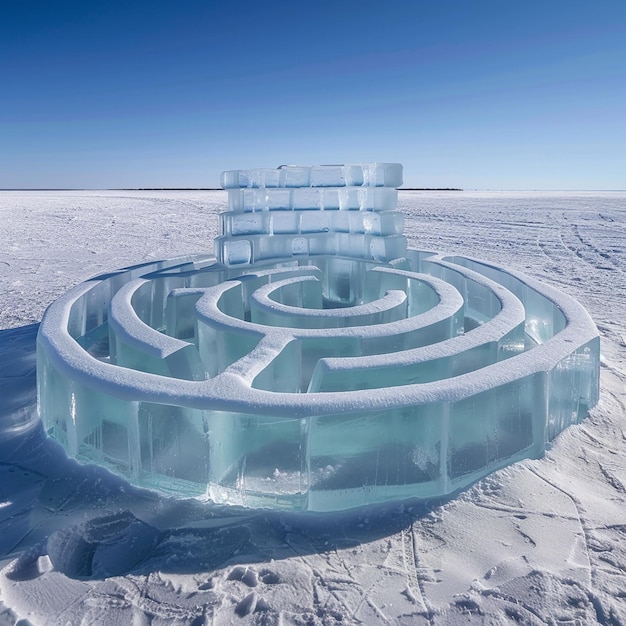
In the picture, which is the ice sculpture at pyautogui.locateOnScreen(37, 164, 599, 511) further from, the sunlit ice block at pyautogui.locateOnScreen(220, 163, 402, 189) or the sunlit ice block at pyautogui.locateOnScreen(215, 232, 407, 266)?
the sunlit ice block at pyautogui.locateOnScreen(220, 163, 402, 189)

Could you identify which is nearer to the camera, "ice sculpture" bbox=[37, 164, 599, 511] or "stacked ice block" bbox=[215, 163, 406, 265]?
"ice sculpture" bbox=[37, 164, 599, 511]

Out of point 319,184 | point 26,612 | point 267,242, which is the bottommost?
point 26,612

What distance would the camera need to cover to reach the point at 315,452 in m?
2.67

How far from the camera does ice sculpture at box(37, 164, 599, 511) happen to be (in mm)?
2717

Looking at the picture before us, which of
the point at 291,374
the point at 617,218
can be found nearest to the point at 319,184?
the point at 291,374

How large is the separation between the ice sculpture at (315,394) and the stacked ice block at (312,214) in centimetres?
132

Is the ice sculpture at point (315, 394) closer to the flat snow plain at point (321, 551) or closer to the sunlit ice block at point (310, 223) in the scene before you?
the flat snow plain at point (321, 551)

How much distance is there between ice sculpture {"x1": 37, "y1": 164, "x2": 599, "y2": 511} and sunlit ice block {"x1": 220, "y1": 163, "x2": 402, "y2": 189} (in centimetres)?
198

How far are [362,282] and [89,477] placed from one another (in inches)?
175

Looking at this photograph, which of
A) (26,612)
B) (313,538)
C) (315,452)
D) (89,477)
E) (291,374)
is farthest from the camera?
Answer: (291,374)

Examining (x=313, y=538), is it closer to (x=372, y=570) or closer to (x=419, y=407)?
(x=372, y=570)

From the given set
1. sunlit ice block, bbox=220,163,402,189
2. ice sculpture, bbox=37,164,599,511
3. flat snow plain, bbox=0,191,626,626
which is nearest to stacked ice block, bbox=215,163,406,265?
sunlit ice block, bbox=220,163,402,189

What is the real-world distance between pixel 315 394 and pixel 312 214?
4.71 m

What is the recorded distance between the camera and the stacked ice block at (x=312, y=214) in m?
6.66
